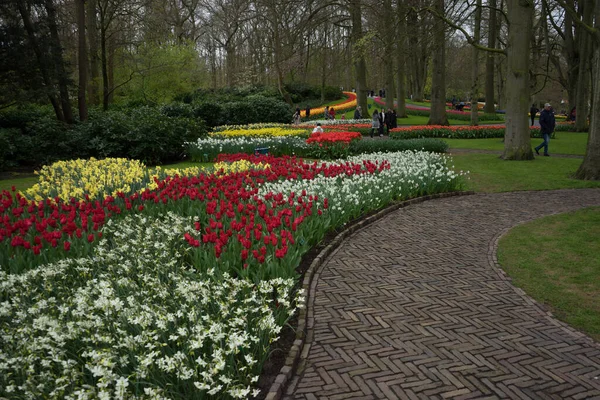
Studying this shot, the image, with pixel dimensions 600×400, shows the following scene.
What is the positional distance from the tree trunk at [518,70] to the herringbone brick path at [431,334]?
8.70 metres

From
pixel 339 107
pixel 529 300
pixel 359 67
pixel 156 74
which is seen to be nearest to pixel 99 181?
pixel 529 300

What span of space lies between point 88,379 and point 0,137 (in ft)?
43.4

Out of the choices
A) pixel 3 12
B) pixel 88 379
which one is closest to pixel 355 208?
pixel 88 379

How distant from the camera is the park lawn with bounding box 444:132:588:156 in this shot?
58.2 feet

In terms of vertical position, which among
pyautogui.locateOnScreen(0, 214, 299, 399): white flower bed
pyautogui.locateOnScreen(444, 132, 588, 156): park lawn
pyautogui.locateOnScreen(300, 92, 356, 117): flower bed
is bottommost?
pyautogui.locateOnScreen(0, 214, 299, 399): white flower bed

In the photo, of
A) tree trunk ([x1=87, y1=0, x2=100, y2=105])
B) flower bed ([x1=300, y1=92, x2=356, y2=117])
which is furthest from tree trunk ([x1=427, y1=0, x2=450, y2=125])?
tree trunk ([x1=87, y1=0, x2=100, y2=105])

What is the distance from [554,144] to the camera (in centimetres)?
1948

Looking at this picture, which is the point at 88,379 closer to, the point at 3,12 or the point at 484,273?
the point at 484,273

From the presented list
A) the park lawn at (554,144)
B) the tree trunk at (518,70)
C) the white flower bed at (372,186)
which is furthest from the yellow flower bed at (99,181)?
→ the park lawn at (554,144)

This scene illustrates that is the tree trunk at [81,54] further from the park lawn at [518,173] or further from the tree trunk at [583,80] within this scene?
the tree trunk at [583,80]

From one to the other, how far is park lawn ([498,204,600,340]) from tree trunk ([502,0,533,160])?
21.1ft

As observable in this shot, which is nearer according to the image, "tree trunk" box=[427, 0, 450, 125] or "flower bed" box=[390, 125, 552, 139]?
"flower bed" box=[390, 125, 552, 139]

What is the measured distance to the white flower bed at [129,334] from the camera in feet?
9.47

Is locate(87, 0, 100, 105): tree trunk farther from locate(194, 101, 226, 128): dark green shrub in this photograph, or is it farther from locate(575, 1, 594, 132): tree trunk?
locate(575, 1, 594, 132): tree trunk
